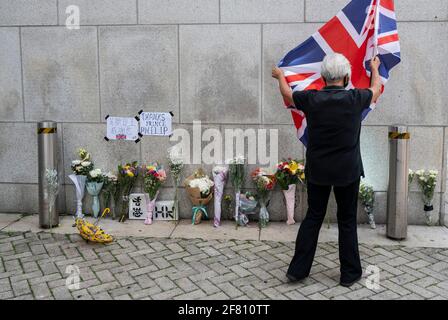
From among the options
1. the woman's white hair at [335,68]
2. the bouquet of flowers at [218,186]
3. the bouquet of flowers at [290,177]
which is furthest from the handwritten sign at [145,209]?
the woman's white hair at [335,68]

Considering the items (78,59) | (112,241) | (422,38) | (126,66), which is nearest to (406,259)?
(422,38)

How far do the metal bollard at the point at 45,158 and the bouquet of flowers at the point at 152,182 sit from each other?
1143 mm

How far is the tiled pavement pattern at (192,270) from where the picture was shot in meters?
4.69

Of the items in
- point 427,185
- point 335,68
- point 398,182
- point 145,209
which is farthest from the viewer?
point 145,209

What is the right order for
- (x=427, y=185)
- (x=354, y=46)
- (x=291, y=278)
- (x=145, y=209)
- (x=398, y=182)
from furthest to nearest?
(x=145, y=209) → (x=427, y=185) → (x=398, y=182) → (x=354, y=46) → (x=291, y=278)

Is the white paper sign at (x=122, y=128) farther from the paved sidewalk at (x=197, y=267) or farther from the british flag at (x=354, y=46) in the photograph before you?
the british flag at (x=354, y=46)

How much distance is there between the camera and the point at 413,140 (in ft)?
21.4

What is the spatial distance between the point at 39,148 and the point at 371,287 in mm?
4215

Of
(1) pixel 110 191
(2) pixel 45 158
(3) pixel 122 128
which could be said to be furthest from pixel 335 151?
(2) pixel 45 158

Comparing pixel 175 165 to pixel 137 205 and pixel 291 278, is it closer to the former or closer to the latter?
pixel 137 205

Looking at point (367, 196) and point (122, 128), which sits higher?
point (122, 128)

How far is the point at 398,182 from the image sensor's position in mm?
5984

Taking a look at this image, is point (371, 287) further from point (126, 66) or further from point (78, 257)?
point (126, 66)

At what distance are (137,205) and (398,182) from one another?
10.6 ft
